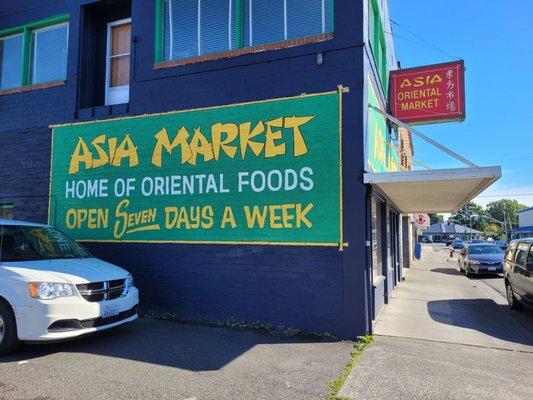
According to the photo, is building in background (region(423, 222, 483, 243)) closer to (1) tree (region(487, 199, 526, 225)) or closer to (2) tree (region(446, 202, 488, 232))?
(2) tree (region(446, 202, 488, 232))

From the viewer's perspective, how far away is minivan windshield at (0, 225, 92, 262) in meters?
6.54

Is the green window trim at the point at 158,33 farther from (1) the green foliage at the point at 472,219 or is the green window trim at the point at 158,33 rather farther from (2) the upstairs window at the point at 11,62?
(1) the green foliage at the point at 472,219

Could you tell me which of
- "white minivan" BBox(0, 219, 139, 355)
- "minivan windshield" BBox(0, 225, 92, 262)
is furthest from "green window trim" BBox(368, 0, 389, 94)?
"minivan windshield" BBox(0, 225, 92, 262)

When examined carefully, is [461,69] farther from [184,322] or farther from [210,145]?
[184,322]

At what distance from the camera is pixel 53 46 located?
35.1ft

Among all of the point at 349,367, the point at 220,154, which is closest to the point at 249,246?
the point at 220,154

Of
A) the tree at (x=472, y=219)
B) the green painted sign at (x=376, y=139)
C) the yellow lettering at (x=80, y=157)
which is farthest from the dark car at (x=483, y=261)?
the tree at (x=472, y=219)

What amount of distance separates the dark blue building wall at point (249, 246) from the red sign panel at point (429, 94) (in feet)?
12.6

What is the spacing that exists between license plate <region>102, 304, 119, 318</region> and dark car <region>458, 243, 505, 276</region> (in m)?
15.8

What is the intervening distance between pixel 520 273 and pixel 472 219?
116 m

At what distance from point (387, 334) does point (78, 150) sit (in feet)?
23.9

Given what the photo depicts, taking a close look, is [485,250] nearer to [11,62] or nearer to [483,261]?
[483,261]

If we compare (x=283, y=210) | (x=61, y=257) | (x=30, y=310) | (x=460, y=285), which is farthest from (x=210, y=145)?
(x=460, y=285)

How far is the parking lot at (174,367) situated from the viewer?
15.7 feet
